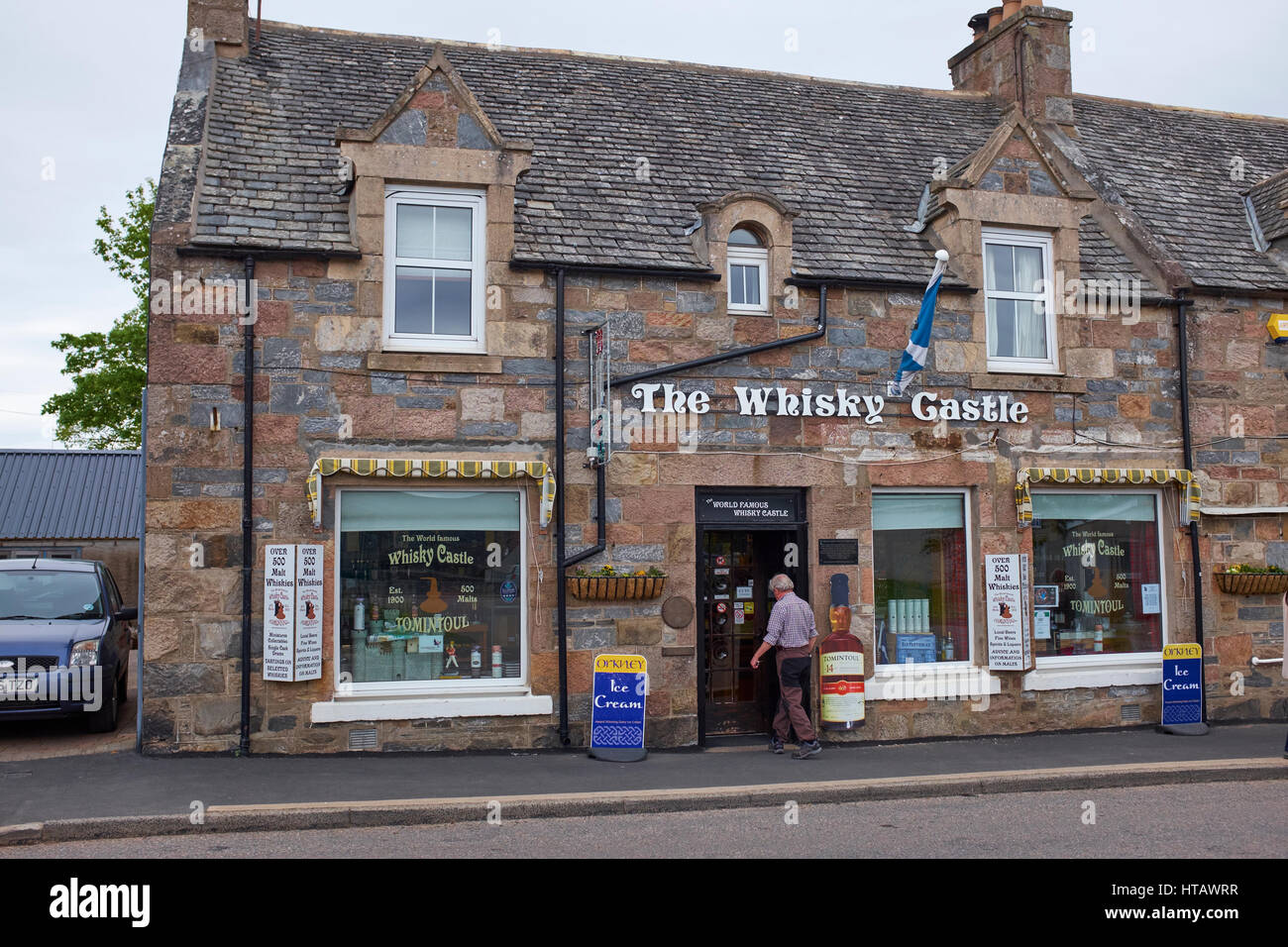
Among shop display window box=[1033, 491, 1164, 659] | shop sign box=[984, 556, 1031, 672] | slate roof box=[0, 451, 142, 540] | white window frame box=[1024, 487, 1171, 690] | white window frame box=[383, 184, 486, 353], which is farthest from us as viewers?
slate roof box=[0, 451, 142, 540]

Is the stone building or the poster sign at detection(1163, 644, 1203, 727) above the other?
the stone building

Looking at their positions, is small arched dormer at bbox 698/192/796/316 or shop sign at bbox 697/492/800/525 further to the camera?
small arched dormer at bbox 698/192/796/316

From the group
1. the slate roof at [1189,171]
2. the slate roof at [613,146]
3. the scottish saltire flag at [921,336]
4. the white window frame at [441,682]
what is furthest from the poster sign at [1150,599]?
the white window frame at [441,682]

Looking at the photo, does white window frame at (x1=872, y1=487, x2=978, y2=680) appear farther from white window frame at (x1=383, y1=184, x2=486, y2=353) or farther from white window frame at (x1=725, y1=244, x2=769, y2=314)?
white window frame at (x1=383, y1=184, x2=486, y2=353)

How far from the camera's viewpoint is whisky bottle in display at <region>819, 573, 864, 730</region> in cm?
1217

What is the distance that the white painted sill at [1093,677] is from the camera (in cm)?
1299

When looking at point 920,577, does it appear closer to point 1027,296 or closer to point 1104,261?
point 1027,296

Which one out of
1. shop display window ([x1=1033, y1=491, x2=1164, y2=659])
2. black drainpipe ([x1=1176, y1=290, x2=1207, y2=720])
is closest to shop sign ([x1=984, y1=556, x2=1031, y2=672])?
shop display window ([x1=1033, y1=491, x2=1164, y2=659])

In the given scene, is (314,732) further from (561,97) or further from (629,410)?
(561,97)

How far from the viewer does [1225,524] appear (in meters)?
13.8

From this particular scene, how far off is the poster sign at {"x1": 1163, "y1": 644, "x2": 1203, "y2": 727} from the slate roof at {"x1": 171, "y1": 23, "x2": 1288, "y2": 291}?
172 inches

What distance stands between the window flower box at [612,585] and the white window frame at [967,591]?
259 centimetres

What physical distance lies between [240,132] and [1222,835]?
37.2ft

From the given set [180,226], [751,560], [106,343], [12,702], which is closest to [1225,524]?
[751,560]
